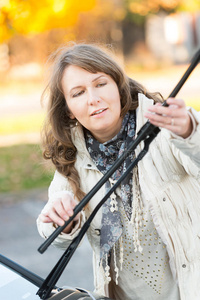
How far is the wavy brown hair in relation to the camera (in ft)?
7.79

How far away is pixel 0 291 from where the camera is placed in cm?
193

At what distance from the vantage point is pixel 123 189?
2242mm

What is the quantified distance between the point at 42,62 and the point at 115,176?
68.5ft

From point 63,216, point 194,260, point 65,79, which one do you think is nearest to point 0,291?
point 63,216

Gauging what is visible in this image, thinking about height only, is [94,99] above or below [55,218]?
above

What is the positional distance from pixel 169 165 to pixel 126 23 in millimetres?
25430

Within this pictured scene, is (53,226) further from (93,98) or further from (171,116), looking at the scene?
(171,116)

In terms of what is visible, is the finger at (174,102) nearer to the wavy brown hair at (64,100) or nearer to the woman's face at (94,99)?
the woman's face at (94,99)

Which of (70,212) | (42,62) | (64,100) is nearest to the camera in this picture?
(70,212)

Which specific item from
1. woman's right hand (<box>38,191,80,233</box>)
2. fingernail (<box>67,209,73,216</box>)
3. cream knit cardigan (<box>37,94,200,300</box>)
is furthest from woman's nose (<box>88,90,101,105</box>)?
fingernail (<box>67,209,73,216</box>)

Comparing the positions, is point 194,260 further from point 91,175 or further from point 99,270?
point 91,175

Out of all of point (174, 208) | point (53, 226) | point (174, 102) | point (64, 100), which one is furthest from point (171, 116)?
point (64, 100)

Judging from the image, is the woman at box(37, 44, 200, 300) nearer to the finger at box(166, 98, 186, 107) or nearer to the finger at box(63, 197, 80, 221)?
the finger at box(63, 197, 80, 221)

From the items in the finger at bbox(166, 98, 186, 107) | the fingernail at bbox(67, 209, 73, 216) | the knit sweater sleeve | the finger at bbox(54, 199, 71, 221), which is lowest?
the knit sweater sleeve
